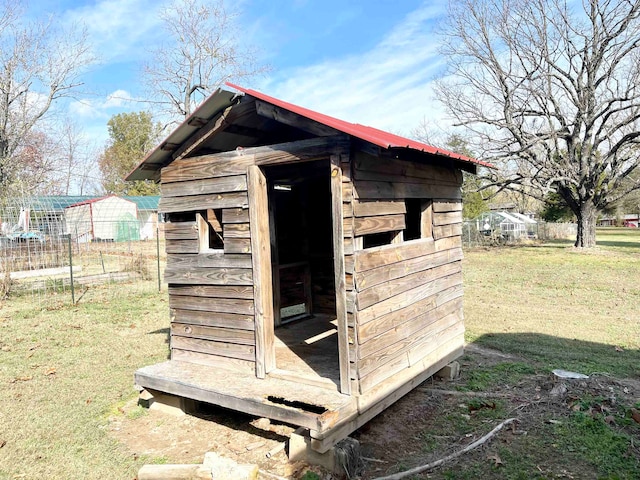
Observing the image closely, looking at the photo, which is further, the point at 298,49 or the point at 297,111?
the point at 298,49

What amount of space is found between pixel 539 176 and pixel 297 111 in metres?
19.8

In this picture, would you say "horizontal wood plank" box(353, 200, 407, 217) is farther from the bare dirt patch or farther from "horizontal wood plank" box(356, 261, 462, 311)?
the bare dirt patch

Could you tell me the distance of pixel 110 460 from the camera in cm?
412

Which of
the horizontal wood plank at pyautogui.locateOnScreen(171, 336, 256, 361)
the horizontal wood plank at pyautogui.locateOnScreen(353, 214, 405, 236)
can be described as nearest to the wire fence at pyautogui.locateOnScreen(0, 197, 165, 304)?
the horizontal wood plank at pyautogui.locateOnScreen(171, 336, 256, 361)

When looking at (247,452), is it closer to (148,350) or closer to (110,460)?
(110,460)

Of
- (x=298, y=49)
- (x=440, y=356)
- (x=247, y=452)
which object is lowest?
(x=247, y=452)

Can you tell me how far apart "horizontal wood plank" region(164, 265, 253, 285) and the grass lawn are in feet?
5.35

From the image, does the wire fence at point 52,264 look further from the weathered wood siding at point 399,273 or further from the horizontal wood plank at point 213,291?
the weathered wood siding at point 399,273

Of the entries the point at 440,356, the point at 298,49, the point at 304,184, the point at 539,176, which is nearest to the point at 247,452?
the point at 440,356

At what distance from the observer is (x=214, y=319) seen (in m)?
5.09

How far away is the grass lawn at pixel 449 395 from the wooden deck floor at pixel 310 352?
725 mm

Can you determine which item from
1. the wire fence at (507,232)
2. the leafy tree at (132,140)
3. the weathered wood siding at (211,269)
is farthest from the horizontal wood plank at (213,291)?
the leafy tree at (132,140)

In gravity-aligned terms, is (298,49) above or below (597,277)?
above

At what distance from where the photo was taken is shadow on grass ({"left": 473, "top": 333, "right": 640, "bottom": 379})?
6136 millimetres
